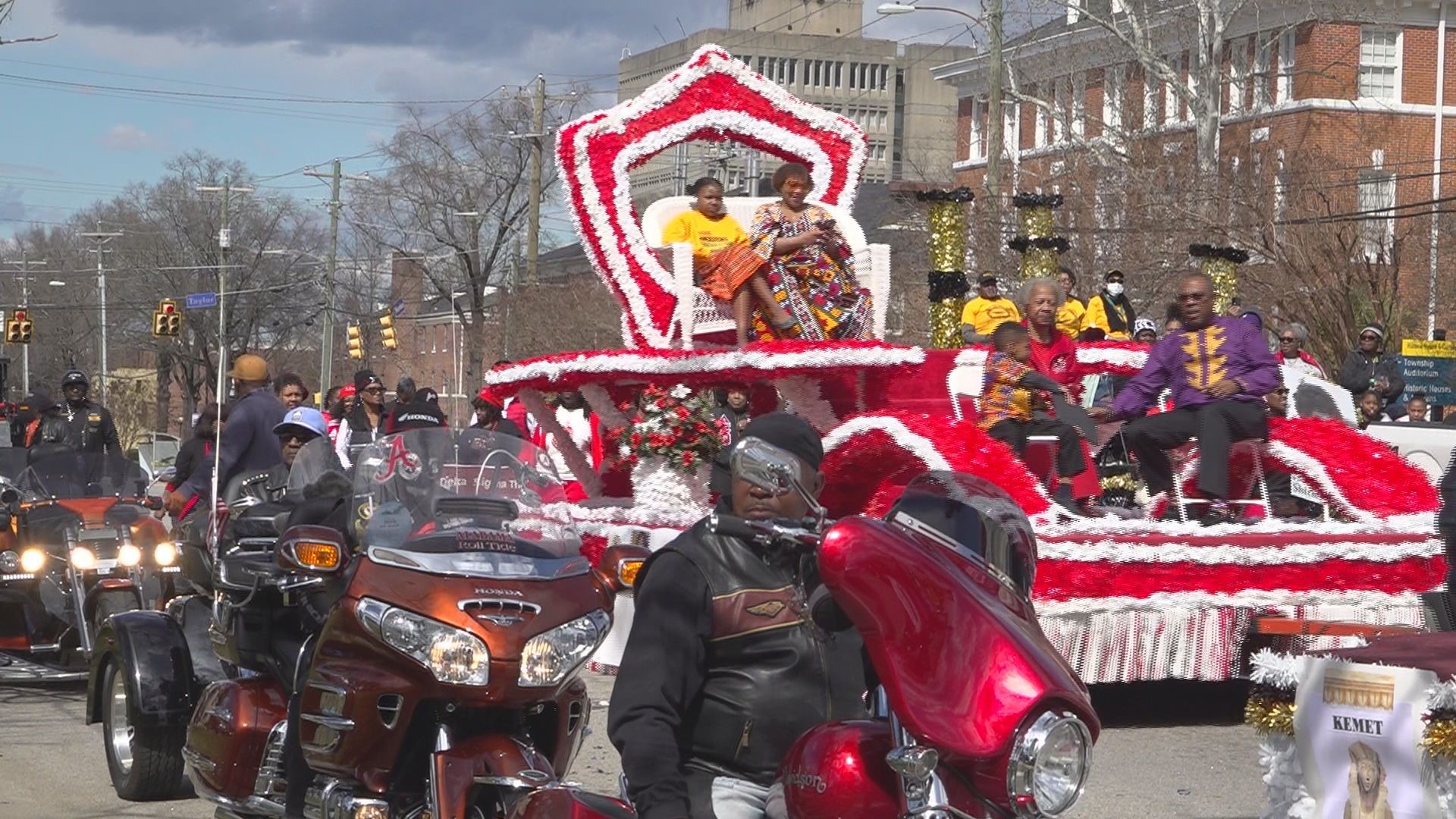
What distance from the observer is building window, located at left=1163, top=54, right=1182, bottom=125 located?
3394 centimetres

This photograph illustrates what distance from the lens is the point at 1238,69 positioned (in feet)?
118

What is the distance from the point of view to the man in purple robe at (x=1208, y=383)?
33.2ft

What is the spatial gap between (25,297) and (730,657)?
8620cm

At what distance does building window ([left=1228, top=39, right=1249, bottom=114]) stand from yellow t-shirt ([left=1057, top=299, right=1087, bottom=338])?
20030mm

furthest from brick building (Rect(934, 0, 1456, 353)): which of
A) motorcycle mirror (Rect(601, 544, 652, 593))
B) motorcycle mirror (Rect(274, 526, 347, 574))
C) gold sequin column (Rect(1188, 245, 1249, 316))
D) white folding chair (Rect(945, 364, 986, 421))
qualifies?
motorcycle mirror (Rect(274, 526, 347, 574))

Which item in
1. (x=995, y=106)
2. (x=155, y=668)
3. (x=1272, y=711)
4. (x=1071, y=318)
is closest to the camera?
(x=1272, y=711)

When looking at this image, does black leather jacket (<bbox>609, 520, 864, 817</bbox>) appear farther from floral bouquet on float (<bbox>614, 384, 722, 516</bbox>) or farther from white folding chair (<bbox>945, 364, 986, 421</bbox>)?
floral bouquet on float (<bbox>614, 384, 722, 516</bbox>)

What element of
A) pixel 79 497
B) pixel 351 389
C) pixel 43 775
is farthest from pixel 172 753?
pixel 351 389

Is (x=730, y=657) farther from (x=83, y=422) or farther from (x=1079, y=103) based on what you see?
(x=1079, y=103)

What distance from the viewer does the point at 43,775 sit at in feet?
28.9

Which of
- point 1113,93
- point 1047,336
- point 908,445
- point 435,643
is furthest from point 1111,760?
point 1113,93

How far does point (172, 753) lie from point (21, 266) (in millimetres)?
84820

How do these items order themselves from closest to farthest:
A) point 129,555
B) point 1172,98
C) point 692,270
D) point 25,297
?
1. point 129,555
2. point 692,270
3. point 1172,98
4. point 25,297

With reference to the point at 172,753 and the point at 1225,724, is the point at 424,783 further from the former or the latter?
the point at 1225,724
